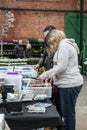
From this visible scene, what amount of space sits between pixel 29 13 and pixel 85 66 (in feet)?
11.4

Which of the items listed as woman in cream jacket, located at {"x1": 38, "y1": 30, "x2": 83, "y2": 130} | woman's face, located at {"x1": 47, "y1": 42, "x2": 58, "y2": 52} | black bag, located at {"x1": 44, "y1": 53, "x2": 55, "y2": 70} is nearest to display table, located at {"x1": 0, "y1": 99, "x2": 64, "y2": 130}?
woman in cream jacket, located at {"x1": 38, "y1": 30, "x2": 83, "y2": 130}

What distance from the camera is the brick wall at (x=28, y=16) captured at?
16.9 meters

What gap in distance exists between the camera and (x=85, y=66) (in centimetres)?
1697

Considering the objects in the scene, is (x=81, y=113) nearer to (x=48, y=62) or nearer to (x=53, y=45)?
(x=48, y=62)

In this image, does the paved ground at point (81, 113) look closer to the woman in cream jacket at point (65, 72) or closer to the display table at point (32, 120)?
the woman in cream jacket at point (65, 72)

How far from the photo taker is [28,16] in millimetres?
17250

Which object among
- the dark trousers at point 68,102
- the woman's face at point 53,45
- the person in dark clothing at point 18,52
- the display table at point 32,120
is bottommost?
the person in dark clothing at point 18,52

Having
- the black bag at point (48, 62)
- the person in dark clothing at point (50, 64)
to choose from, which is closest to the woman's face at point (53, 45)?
the person in dark clothing at point (50, 64)

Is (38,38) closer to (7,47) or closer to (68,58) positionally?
(7,47)

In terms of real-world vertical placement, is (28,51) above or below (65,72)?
below

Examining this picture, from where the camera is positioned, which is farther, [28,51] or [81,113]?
[28,51]

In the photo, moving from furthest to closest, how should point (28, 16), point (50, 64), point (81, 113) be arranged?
point (28, 16), point (81, 113), point (50, 64)

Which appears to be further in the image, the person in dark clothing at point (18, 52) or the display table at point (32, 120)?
the person in dark clothing at point (18, 52)

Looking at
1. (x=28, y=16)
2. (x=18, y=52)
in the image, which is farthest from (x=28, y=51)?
(x=28, y=16)
